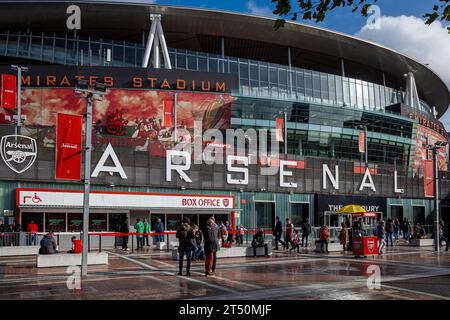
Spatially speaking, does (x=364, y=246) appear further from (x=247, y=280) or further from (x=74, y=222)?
(x=74, y=222)

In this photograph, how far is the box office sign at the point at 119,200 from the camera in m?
27.8

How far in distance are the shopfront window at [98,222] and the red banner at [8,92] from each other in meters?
15.7

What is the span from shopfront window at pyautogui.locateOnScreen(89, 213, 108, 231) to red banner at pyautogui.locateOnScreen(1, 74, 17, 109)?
15700 millimetres

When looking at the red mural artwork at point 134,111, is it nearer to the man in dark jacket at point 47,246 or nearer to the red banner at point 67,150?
the man in dark jacket at point 47,246

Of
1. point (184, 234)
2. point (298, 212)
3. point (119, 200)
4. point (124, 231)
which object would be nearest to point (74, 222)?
point (119, 200)

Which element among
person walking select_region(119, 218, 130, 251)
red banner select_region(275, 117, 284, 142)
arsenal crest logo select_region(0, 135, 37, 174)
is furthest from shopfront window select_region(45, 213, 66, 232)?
red banner select_region(275, 117, 284, 142)

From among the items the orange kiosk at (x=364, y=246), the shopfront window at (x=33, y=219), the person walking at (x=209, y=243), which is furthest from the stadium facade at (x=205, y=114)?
the person walking at (x=209, y=243)

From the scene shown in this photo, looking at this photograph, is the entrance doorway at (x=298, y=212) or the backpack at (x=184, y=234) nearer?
the backpack at (x=184, y=234)

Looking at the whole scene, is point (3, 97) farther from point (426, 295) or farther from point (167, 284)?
point (426, 295)

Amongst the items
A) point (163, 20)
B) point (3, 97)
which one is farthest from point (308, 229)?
point (163, 20)

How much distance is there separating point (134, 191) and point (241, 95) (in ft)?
58.0

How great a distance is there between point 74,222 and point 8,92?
54.5 ft

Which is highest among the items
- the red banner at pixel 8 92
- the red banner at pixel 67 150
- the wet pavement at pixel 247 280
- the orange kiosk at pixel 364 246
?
the red banner at pixel 8 92

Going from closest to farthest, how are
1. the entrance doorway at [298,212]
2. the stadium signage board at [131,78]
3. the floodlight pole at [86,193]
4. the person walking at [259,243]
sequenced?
the floodlight pole at [86,193] < the person walking at [259,243] < the entrance doorway at [298,212] < the stadium signage board at [131,78]
